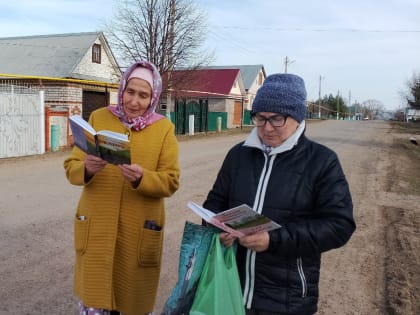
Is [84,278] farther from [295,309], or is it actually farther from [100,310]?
[295,309]

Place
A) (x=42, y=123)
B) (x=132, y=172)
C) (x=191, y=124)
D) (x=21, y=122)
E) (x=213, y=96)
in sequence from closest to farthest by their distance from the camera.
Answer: (x=132, y=172) < (x=21, y=122) < (x=42, y=123) < (x=191, y=124) < (x=213, y=96)

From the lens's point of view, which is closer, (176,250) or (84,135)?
(84,135)

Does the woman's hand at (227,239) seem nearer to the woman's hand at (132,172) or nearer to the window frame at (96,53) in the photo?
the woman's hand at (132,172)

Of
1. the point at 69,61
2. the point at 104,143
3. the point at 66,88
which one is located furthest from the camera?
the point at 69,61

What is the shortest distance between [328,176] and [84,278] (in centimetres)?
139

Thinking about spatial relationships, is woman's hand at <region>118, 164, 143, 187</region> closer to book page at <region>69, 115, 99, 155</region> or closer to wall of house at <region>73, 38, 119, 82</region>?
book page at <region>69, 115, 99, 155</region>

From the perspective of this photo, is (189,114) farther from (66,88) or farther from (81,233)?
(81,233)

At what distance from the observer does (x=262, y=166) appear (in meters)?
2.00

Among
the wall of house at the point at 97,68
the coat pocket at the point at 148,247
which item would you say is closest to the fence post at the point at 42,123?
the wall of house at the point at 97,68

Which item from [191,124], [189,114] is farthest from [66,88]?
[189,114]

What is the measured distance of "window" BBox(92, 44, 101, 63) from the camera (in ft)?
84.9

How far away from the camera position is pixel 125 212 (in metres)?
2.33

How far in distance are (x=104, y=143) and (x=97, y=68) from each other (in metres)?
25.6

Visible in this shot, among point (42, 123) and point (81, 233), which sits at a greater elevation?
point (42, 123)
